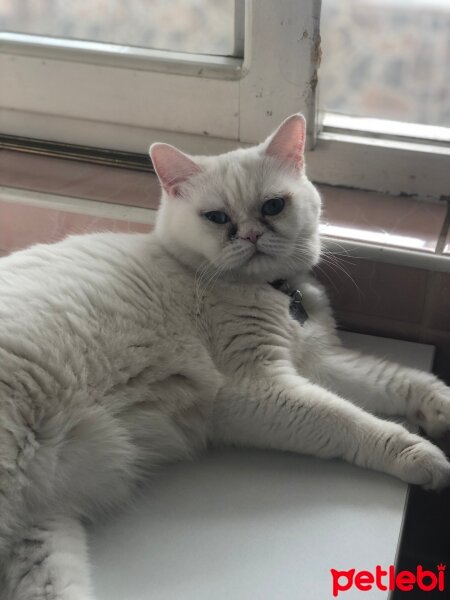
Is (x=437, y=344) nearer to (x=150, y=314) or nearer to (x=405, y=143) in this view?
(x=405, y=143)

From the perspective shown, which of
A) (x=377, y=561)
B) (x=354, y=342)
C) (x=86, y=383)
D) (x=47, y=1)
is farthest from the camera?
(x=47, y=1)

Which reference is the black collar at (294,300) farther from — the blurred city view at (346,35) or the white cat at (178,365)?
the blurred city view at (346,35)

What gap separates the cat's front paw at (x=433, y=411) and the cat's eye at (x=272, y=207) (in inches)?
14.0

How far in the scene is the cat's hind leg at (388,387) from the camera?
46.0 inches

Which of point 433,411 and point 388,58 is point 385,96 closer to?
point 388,58

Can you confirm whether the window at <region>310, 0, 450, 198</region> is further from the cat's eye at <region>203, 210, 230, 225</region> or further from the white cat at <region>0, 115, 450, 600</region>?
the cat's eye at <region>203, 210, 230, 225</region>

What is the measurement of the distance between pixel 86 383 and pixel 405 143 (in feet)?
2.47

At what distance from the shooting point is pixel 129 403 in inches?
42.4

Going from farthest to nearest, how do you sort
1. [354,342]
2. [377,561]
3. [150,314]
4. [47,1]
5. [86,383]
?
[47,1], [354,342], [150,314], [86,383], [377,561]

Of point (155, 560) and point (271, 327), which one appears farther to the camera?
point (271, 327)

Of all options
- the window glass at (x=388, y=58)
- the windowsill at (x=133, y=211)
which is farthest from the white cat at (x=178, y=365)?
the window glass at (x=388, y=58)

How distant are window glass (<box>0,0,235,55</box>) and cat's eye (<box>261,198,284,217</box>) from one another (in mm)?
416

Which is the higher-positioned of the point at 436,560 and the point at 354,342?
the point at 354,342

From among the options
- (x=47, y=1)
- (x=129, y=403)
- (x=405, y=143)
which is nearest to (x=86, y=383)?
(x=129, y=403)
